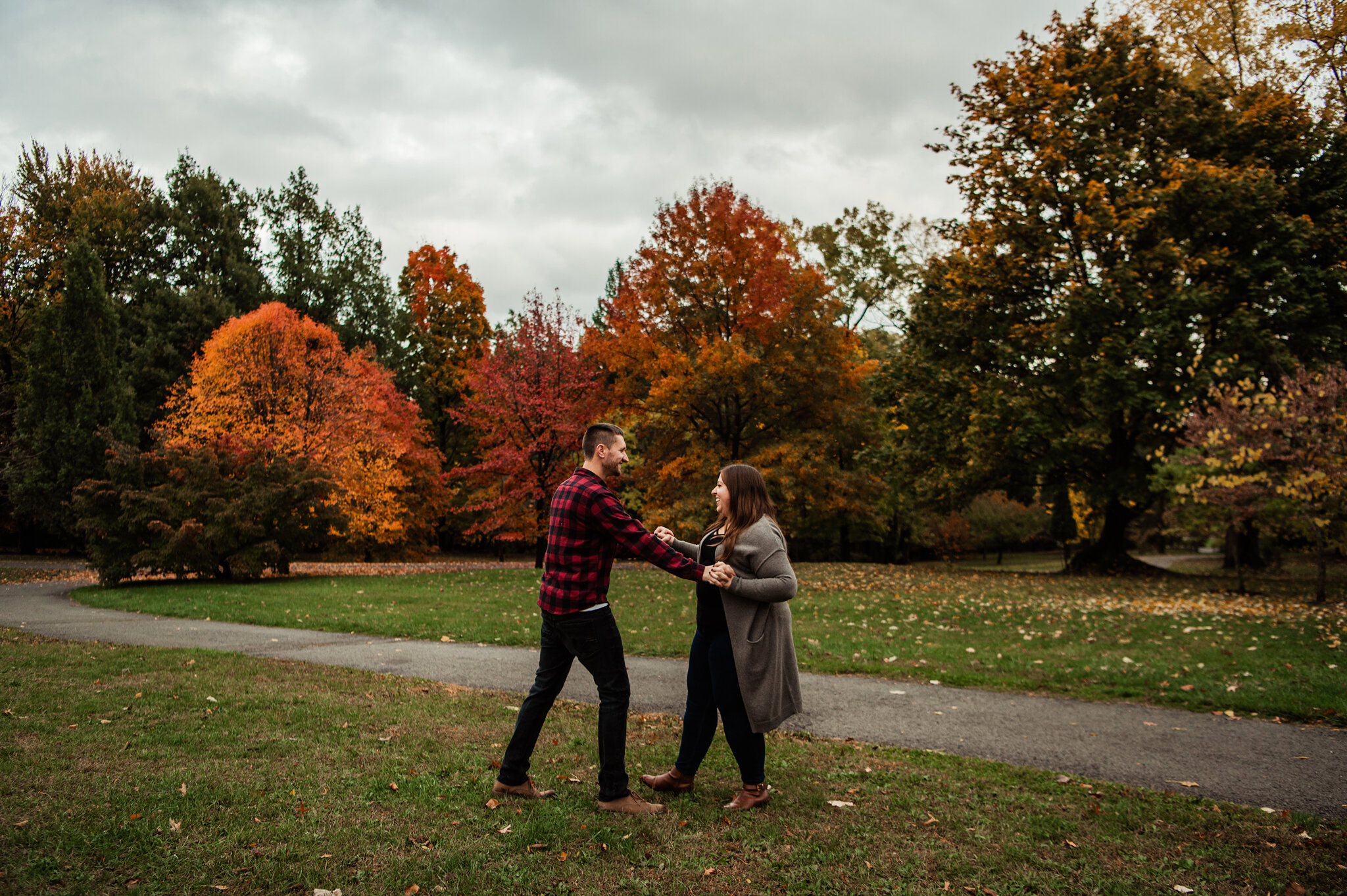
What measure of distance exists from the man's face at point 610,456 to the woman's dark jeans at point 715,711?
110 centimetres

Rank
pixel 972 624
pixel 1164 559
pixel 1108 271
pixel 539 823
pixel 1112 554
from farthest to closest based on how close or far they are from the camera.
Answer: pixel 1164 559 < pixel 1112 554 < pixel 1108 271 < pixel 972 624 < pixel 539 823

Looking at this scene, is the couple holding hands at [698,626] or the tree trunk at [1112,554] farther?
the tree trunk at [1112,554]

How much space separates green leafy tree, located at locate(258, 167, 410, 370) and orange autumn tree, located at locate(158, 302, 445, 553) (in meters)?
9.35

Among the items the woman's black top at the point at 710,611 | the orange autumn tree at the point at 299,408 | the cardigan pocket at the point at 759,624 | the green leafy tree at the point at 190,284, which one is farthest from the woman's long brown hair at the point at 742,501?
the green leafy tree at the point at 190,284

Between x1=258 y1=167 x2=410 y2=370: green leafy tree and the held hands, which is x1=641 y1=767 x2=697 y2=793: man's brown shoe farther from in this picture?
x1=258 y1=167 x2=410 y2=370: green leafy tree

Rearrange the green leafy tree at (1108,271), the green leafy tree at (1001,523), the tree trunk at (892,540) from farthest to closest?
the green leafy tree at (1001,523) → the tree trunk at (892,540) → the green leafy tree at (1108,271)

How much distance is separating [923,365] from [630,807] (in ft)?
62.8

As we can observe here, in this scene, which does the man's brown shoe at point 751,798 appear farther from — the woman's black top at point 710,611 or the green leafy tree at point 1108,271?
the green leafy tree at point 1108,271

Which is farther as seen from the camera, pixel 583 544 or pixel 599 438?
pixel 599 438

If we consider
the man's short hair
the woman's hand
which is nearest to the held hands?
the woman's hand

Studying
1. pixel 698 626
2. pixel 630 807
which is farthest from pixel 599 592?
pixel 630 807

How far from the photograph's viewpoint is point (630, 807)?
4176mm

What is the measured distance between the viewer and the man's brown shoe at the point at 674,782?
4.50 meters

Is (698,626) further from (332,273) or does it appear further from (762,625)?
(332,273)
